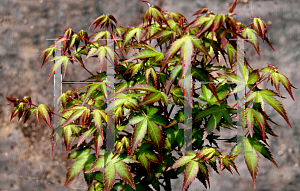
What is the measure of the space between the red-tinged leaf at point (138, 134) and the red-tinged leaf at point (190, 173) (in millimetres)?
156

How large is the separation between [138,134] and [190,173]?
183mm

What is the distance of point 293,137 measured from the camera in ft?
5.36

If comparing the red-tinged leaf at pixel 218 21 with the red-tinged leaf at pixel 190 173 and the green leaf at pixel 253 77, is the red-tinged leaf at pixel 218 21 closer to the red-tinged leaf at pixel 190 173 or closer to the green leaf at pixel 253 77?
the green leaf at pixel 253 77

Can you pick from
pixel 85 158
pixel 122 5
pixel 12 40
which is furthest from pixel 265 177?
pixel 12 40

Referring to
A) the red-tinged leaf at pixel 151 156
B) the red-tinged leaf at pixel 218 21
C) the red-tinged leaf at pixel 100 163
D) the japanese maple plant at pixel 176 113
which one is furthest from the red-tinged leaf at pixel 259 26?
the red-tinged leaf at pixel 100 163

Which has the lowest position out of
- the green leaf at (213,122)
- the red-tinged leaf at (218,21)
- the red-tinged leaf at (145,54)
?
the green leaf at (213,122)

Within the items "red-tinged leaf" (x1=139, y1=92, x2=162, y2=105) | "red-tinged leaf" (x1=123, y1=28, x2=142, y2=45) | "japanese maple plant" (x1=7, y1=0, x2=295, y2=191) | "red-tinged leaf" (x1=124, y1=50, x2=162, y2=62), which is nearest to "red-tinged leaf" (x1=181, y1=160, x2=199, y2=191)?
"japanese maple plant" (x1=7, y1=0, x2=295, y2=191)

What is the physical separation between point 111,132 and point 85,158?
0.52ft

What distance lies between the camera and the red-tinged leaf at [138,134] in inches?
30.5

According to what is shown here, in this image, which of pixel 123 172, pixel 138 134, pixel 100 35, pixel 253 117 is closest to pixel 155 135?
pixel 138 134

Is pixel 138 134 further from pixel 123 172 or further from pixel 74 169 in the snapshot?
pixel 74 169

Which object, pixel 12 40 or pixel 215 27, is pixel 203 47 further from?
pixel 12 40

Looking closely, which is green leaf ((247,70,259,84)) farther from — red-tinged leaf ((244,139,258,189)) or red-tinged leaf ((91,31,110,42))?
red-tinged leaf ((91,31,110,42))

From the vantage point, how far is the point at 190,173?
758mm
